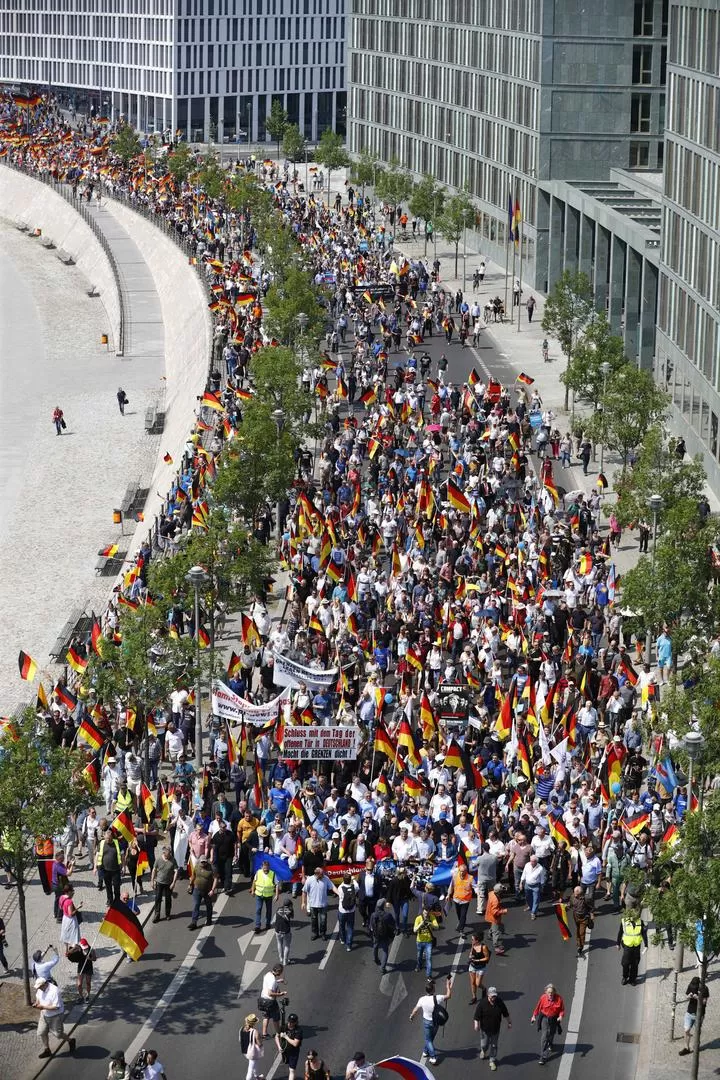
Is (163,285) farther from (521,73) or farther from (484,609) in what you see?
(484,609)

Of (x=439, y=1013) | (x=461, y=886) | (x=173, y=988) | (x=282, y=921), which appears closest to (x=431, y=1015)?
(x=439, y=1013)

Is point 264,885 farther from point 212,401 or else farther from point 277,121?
point 277,121

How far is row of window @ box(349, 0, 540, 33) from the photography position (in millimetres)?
99188

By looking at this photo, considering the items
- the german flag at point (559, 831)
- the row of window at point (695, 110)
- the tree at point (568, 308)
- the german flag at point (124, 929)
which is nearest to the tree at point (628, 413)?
the row of window at point (695, 110)

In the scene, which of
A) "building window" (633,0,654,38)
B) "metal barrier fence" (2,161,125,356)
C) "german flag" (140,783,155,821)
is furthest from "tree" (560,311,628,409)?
"metal barrier fence" (2,161,125,356)

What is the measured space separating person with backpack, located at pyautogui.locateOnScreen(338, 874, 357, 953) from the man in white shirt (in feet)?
15.9

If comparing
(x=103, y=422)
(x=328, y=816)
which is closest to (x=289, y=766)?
(x=328, y=816)

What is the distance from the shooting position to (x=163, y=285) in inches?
4397

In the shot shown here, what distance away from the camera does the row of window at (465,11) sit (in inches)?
3905

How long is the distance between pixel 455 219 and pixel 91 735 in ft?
225

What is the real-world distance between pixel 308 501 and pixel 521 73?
5350cm

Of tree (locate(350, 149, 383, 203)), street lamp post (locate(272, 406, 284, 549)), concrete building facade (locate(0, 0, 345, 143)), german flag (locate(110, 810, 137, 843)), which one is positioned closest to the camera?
german flag (locate(110, 810, 137, 843))

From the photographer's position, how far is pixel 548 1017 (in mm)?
28703

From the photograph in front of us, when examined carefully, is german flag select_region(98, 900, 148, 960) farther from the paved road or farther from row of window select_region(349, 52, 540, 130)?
row of window select_region(349, 52, 540, 130)
